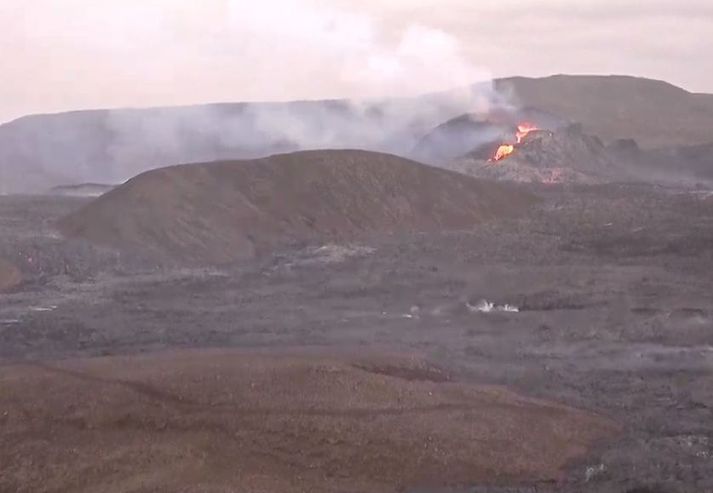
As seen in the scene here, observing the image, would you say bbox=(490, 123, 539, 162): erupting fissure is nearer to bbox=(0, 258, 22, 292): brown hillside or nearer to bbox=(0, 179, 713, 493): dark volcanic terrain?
bbox=(0, 179, 713, 493): dark volcanic terrain

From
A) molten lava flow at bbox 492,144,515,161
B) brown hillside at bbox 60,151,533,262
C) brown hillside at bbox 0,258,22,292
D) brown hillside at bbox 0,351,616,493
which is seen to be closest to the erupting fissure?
molten lava flow at bbox 492,144,515,161

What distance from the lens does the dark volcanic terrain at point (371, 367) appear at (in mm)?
14344

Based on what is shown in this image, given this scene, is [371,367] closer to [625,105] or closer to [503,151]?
[503,151]

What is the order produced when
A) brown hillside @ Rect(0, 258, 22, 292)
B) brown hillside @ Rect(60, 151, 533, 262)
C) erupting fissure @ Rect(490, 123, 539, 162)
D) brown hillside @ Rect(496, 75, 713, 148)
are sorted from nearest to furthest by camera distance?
brown hillside @ Rect(0, 258, 22, 292) → brown hillside @ Rect(60, 151, 533, 262) → erupting fissure @ Rect(490, 123, 539, 162) → brown hillside @ Rect(496, 75, 713, 148)

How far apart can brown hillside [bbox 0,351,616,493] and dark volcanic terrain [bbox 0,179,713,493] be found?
0.13ft

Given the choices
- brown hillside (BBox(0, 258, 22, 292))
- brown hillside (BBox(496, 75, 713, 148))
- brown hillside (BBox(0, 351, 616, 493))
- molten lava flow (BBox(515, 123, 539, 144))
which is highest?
brown hillside (BBox(496, 75, 713, 148))

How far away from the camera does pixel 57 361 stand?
64.1 feet

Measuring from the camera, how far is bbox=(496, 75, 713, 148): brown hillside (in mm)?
115625

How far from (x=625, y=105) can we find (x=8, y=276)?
4176 inches

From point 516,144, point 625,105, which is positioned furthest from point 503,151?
point 625,105

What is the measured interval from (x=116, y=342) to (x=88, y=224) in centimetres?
2009

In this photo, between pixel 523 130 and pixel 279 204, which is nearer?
pixel 279 204

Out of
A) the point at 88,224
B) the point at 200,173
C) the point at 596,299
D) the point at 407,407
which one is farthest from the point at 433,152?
the point at 407,407

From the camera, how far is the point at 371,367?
735 inches
